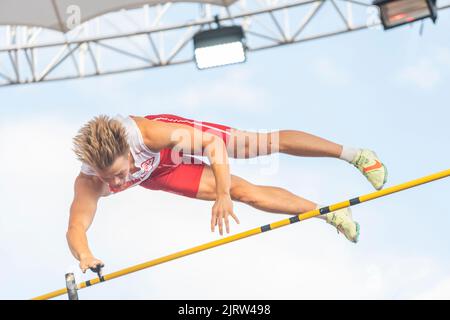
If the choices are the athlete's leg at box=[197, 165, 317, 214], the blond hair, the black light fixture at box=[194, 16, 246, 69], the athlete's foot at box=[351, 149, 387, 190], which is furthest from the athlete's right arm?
the black light fixture at box=[194, 16, 246, 69]

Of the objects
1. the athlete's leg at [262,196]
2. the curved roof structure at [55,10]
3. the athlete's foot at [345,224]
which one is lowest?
the athlete's foot at [345,224]

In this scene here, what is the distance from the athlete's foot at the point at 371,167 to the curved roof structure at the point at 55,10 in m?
3.80

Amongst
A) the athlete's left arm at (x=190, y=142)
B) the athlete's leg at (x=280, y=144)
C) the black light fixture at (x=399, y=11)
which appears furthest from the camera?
the black light fixture at (x=399, y=11)

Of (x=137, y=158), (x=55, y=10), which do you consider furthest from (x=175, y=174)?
(x=55, y=10)

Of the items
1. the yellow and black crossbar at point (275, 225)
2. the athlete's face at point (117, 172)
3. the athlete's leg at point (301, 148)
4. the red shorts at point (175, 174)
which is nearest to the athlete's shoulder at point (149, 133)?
the athlete's face at point (117, 172)

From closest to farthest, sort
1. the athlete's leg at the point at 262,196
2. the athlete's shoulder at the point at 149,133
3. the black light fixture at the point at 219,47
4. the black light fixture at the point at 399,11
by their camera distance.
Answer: the athlete's shoulder at the point at 149,133, the athlete's leg at the point at 262,196, the black light fixture at the point at 399,11, the black light fixture at the point at 219,47

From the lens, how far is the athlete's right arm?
4.87 metres

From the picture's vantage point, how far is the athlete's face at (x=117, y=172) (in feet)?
15.4

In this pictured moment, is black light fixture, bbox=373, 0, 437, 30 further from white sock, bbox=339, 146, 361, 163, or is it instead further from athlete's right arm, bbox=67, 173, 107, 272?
athlete's right arm, bbox=67, 173, 107, 272

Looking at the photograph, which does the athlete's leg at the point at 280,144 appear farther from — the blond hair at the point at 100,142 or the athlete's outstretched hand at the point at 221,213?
the athlete's outstretched hand at the point at 221,213
